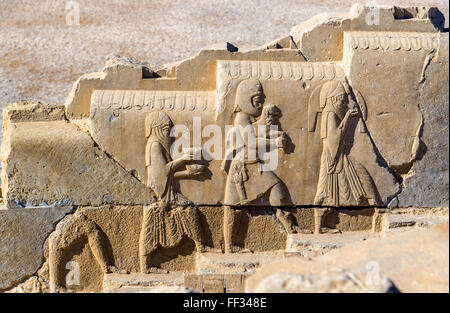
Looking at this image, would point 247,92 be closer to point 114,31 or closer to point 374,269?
point 374,269

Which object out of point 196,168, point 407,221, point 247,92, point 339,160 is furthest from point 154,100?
point 407,221

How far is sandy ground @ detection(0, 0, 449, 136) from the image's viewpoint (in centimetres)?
1257

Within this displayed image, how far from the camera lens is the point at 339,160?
729 centimetres

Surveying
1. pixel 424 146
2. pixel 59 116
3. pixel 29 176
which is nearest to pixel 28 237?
pixel 29 176

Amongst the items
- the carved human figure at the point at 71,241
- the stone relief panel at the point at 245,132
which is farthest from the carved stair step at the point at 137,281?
the stone relief panel at the point at 245,132

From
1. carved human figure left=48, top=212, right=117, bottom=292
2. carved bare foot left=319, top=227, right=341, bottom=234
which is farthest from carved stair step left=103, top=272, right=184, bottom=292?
carved bare foot left=319, top=227, right=341, bottom=234

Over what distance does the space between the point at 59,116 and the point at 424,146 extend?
3.59m

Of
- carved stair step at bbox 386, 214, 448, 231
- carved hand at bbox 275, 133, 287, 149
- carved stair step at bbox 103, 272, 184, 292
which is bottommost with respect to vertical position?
carved stair step at bbox 103, 272, 184, 292

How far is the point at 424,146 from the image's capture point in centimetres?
738

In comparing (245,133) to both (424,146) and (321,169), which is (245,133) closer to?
(321,169)

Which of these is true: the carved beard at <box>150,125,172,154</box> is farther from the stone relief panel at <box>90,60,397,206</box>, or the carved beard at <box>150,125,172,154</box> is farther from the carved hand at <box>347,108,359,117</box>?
the carved hand at <box>347,108,359,117</box>

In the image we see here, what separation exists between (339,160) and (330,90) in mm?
676

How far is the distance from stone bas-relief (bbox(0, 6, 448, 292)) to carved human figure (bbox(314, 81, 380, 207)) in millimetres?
13
